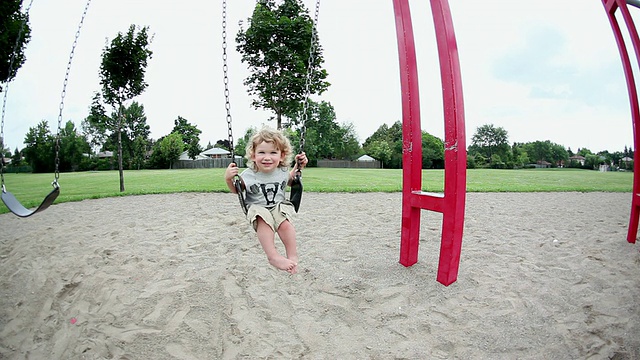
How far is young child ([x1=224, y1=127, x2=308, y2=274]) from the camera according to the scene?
2.92 m

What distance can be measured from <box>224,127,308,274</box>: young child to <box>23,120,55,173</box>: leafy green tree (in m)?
24.6

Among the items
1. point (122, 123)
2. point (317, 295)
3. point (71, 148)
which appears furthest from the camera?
point (71, 148)

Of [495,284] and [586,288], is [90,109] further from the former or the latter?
[586,288]

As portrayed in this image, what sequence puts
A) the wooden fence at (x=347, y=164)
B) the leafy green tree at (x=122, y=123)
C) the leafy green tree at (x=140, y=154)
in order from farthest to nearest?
the wooden fence at (x=347, y=164) → the leafy green tree at (x=140, y=154) → the leafy green tree at (x=122, y=123)

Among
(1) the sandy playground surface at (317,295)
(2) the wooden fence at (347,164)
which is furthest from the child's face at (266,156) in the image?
(2) the wooden fence at (347,164)

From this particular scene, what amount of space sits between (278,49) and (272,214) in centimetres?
687

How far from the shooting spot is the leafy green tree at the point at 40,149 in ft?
72.6

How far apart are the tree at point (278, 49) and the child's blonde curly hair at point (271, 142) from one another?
5778 millimetres

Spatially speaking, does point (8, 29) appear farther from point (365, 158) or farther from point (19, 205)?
point (365, 158)

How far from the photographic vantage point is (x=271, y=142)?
9.86 ft

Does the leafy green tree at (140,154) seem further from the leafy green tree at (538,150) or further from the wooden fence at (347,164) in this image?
the leafy green tree at (538,150)

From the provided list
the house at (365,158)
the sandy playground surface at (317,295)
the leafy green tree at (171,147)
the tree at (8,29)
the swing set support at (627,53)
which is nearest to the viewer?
the sandy playground surface at (317,295)

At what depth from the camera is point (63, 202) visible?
9.16 meters

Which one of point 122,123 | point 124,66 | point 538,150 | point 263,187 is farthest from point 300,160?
point 538,150
